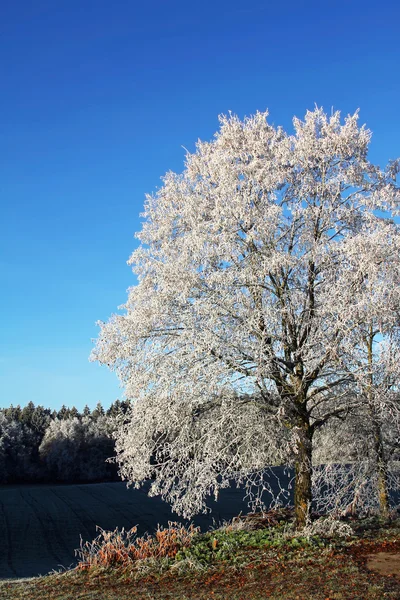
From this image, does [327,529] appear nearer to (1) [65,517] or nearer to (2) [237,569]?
(2) [237,569]

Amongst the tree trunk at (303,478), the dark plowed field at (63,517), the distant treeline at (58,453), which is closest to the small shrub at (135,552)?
the tree trunk at (303,478)

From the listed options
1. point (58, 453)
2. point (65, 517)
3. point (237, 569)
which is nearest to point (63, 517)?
point (65, 517)

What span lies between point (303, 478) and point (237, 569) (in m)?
3.35

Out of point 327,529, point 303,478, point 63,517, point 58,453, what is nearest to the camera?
point 327,529

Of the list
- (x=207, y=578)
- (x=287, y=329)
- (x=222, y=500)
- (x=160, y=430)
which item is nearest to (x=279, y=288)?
(x=287, y=329)

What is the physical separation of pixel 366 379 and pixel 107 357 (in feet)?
20.1

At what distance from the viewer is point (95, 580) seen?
11.1m

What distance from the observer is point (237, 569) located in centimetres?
1020

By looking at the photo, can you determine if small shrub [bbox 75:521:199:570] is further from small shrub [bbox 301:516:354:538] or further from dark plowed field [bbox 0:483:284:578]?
dark plowed field [bbox 0:483:284:578]

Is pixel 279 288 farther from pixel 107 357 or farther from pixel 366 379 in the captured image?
pixel 107 357

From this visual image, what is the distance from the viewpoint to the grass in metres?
8.73

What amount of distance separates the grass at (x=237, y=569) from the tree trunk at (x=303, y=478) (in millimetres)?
372

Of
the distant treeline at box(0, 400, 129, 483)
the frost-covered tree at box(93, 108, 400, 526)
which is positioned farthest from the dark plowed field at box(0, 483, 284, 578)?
the distant treeline at box(0, 400, 129, 483)

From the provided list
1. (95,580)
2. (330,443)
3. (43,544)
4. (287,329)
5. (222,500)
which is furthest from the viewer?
(222,500)
